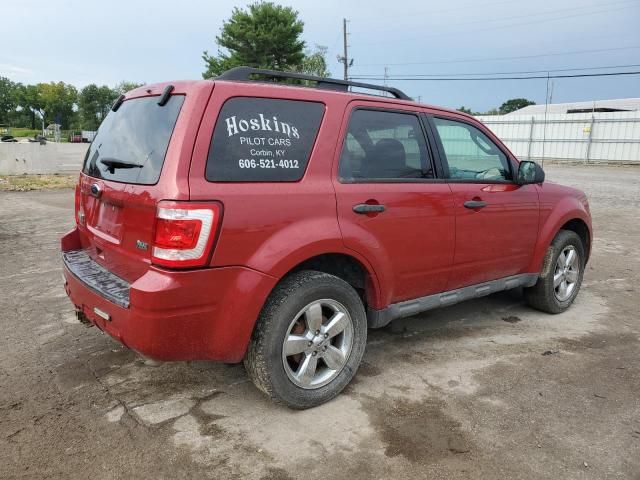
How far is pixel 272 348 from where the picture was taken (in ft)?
9.34

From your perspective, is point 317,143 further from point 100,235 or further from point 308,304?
point 100,235

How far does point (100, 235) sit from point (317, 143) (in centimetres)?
142

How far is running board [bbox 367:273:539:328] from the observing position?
3.48 m

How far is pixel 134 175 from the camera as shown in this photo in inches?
112

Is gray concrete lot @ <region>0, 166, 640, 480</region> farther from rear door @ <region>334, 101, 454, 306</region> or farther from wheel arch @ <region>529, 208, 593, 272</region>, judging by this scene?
→ rear door @ <region>334, 101, 454, 306</region>

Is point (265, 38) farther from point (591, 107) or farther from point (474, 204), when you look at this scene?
point (474, 204)

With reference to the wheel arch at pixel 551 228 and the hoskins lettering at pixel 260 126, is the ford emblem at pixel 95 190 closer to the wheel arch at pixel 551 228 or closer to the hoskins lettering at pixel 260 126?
the hoskins lettering at pixel 260 126

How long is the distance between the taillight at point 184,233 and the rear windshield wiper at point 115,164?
1.57ft

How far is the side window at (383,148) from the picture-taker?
3.23 m

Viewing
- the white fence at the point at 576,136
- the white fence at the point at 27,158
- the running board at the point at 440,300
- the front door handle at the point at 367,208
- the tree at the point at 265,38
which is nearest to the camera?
the front door handle at the point at 367,208

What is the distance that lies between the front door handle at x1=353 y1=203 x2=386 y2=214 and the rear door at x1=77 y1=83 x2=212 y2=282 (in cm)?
106

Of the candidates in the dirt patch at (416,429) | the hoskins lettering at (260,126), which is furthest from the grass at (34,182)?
the dirt patch at (416,429)

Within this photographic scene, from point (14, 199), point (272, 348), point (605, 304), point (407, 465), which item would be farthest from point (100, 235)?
point (14, 199)

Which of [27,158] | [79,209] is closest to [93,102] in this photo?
[27,158]
